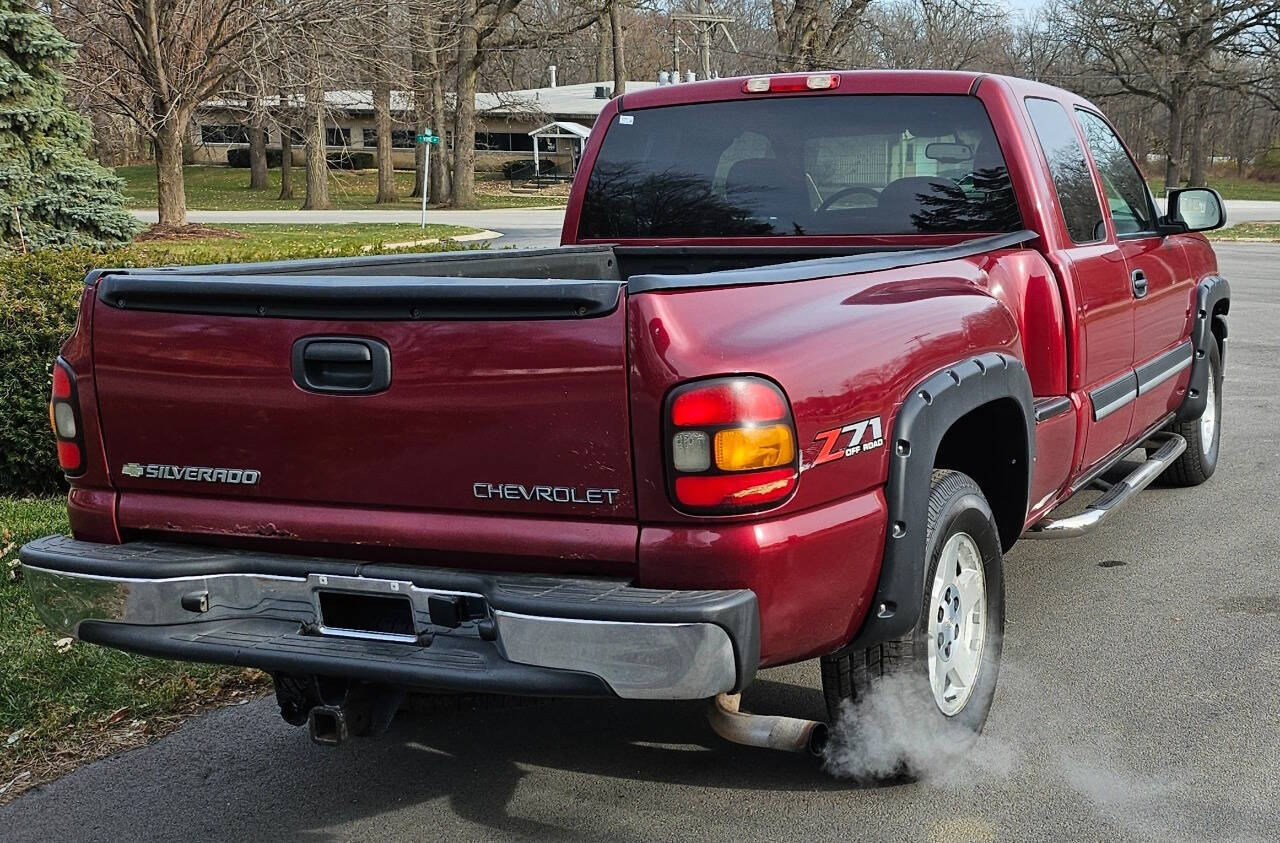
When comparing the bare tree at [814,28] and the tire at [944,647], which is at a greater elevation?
the bare tree at [814,28]

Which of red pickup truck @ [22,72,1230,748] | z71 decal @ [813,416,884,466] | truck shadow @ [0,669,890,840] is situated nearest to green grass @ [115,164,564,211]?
truck shadow @ [0,669,890,840]

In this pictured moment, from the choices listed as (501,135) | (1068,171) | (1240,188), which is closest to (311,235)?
(1068,171)

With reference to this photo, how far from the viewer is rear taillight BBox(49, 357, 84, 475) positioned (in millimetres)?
3438

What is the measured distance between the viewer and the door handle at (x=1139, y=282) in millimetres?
5289

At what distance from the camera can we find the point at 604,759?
399 cm

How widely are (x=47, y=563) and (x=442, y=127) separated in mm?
44223

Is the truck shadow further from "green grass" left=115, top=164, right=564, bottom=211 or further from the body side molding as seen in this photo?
"green grass" left=115, top=164, right=564, bottom=211

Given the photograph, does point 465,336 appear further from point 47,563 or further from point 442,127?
point 442,127

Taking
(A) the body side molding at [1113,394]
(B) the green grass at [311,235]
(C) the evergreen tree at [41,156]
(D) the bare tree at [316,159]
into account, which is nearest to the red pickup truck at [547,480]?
(A) the body side molding at [1113,394]

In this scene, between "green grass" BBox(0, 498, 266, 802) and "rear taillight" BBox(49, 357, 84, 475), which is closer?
"rear taillight" BBox(49, 357, 84, 475)

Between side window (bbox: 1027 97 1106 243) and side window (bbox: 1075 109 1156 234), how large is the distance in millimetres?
186

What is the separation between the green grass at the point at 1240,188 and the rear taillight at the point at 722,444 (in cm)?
5426

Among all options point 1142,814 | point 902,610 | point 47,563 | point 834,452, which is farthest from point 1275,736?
point 47,563

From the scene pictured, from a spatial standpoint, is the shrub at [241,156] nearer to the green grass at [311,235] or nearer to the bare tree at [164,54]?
the green grass at [311,235]
